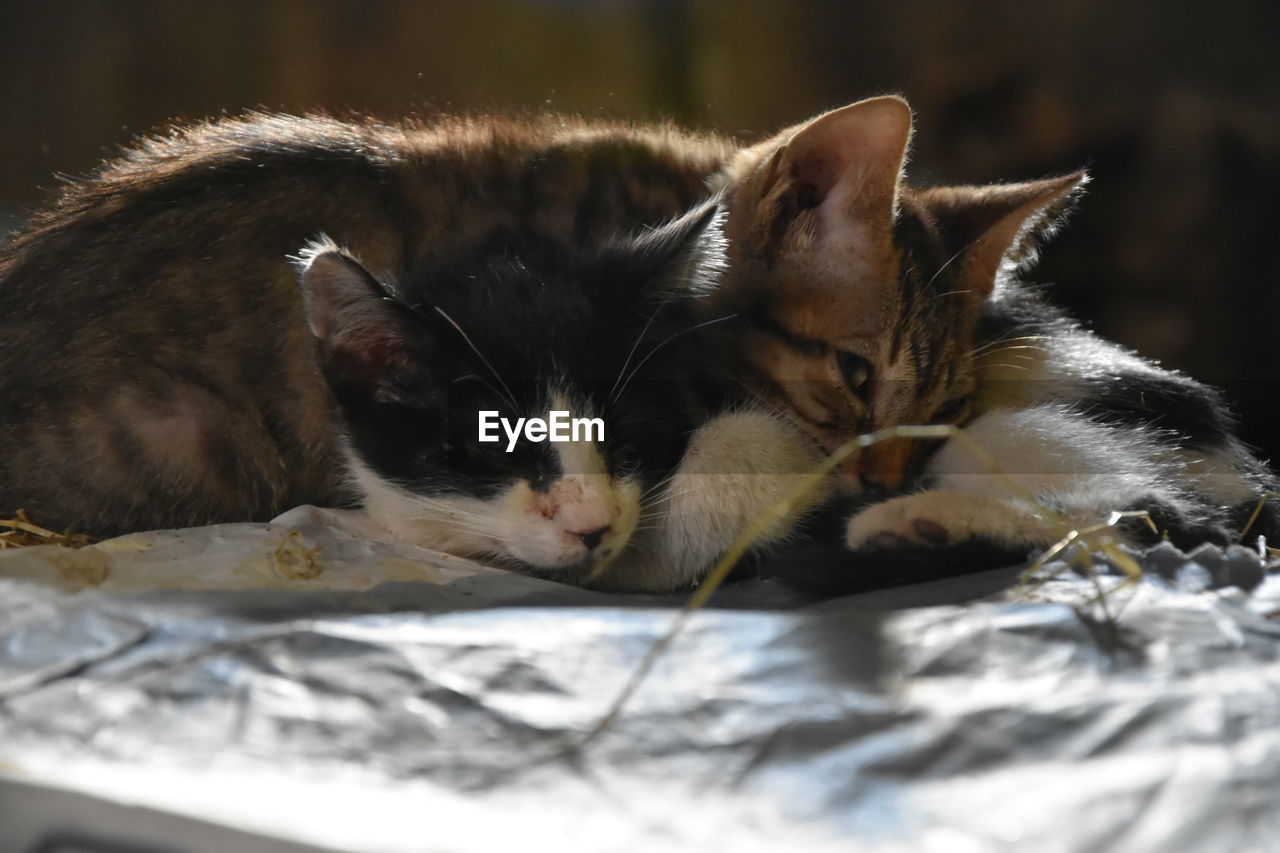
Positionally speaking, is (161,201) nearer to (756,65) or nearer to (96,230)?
(96,230)

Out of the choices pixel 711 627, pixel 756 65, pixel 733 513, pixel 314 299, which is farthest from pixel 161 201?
pixel 756 65

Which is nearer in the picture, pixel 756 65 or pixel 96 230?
pixel 96 230

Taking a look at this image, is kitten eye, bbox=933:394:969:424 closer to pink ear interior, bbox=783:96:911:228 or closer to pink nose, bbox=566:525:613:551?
pink ear interior, bbox=783:96:911:228

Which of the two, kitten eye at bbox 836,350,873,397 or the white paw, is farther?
kitten eye at bbox 836,350,873,397

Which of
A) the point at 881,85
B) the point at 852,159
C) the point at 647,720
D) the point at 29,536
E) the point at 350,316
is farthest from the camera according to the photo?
the point at 881,85

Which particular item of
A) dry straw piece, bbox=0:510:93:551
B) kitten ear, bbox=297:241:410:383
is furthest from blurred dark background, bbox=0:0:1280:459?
dry straw piece, bbox=0:510:93:551

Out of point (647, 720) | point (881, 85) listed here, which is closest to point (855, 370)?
point (647, 720)

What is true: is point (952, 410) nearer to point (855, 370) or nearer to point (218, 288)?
point (855, 370)
